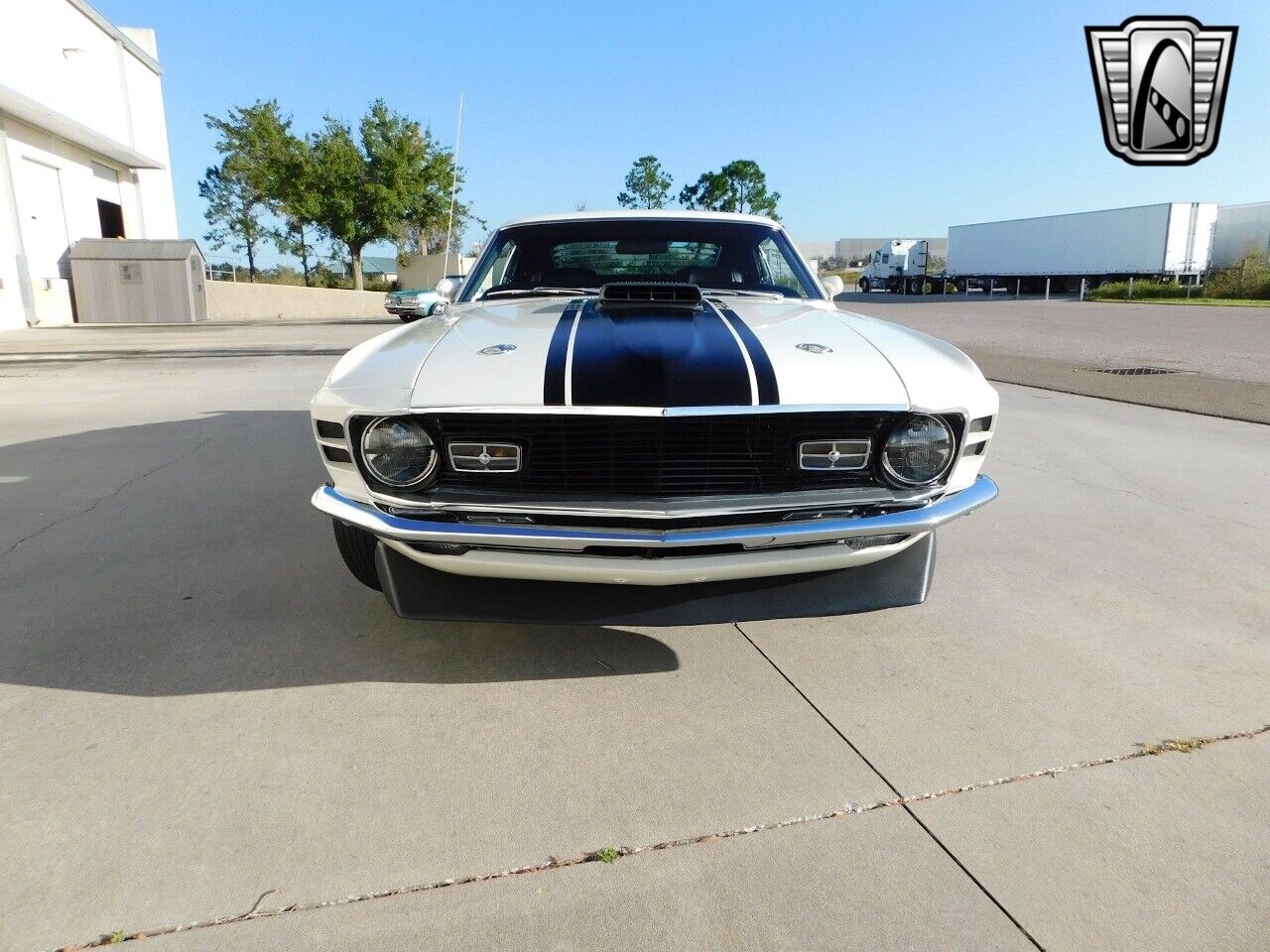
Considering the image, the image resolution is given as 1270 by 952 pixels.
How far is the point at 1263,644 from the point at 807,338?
169cm

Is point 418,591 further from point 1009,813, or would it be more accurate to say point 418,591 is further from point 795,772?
point 1009,813

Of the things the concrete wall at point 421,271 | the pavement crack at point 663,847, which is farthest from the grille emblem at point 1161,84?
the concrete wall at point 421,271

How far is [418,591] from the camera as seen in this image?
7.21ft

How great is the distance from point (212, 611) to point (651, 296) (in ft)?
5.91

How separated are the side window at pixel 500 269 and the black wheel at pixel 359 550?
4.45ft

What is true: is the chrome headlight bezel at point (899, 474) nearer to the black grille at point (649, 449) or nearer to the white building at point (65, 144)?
the black grille at point (649, 449)

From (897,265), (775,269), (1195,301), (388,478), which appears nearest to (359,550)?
(388,478)

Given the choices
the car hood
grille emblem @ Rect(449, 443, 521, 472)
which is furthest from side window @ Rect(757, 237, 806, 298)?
grille emblem @ Rect(449, 443, 521, 472)

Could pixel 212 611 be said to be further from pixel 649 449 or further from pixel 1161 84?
pixel 1161 84

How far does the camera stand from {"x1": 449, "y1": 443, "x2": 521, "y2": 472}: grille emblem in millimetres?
2076

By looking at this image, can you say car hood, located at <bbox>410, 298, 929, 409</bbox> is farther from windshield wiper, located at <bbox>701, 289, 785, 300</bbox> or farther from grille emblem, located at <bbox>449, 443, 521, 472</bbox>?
windshield wiper, located at <bbox>701, 289, 785, 300</bbox>

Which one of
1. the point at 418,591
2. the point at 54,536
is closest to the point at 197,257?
the point at 54,536

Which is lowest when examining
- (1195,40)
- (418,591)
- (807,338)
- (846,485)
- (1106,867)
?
(1106,867)

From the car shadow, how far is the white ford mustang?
0.36 meters
